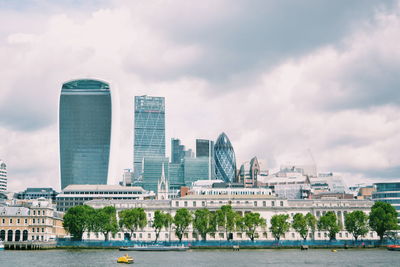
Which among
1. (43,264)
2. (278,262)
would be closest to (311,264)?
(278,262)

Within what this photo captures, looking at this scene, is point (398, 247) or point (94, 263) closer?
point (94, 263)

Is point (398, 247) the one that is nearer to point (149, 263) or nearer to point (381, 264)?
point (381, 264)

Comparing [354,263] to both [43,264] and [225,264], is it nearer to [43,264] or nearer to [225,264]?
[225,264]

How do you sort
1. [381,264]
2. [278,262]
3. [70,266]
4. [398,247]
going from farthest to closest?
1. [398,247]
2. [278,262]
3. [381,264]
4. [70,266]

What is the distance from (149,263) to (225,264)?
1867cm

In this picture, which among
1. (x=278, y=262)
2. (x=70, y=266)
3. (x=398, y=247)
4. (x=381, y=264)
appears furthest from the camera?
(x=398, y=247)

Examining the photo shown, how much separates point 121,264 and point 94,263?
631 cm

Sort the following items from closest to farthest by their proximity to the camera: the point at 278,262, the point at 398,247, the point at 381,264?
1. the point at 381,264
2. the point at 278,262
3. the point at 398,247

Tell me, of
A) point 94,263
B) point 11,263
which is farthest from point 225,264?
point 11,263

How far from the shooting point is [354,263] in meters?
134

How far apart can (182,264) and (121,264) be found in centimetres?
1444

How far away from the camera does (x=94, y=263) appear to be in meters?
131

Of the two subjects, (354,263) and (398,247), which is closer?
(354,263)

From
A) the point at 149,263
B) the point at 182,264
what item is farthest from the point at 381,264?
the point at 149,263
